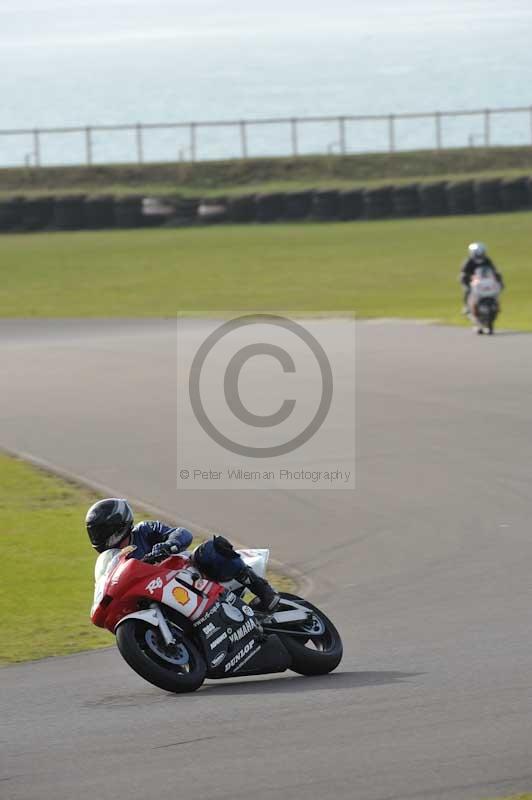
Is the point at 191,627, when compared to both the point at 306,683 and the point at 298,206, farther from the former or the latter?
the point at 298,206

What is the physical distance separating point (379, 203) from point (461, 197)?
2328 mm

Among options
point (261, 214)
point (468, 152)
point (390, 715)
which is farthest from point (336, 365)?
point (468, 152)

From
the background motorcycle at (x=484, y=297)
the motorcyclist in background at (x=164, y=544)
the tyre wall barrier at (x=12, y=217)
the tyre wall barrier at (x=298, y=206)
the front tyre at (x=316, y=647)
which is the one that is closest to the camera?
the motorcyclist in background at (x=164, y=544)

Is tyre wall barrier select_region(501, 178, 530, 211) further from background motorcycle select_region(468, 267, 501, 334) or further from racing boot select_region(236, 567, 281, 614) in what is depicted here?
racing boot select_region(236, 567, 281, 614)

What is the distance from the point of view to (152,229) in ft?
151

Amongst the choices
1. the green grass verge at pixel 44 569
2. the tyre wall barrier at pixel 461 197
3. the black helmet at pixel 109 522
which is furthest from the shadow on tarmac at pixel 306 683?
the tyre wall barrier at pixel 461 197

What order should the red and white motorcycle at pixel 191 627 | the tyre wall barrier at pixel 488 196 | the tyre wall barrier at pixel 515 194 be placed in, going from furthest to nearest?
the tyre wall barrier at pixel 488 196 < the tyre wall barrier at pixel 515 194 < the red and white motorcycle at pixel 191 627

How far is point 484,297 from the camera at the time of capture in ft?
80.2

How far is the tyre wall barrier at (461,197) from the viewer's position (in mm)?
44531

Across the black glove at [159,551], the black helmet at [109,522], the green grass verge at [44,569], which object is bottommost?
the green grass verge at [44,569]

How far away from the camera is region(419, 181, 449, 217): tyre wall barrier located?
4462 cm

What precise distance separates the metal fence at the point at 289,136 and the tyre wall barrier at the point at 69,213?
734cm

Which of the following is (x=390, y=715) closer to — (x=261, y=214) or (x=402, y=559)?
(x=402, y=559)

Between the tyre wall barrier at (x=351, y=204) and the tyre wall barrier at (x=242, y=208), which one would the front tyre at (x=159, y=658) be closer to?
the tyre wall barrier at (x=351, y=204)
